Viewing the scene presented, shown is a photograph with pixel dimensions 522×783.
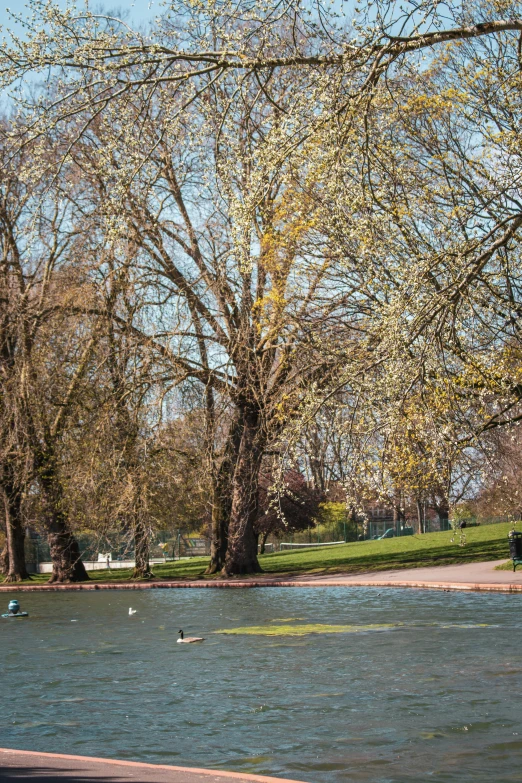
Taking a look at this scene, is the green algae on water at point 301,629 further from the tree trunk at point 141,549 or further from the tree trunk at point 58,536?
the tree trunk at point 58,536

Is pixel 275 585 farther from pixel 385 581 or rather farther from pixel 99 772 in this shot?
pixel 99 772

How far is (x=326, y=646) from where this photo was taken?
588 inches

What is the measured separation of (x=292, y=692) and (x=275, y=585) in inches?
686

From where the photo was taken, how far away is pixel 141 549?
31875 mm

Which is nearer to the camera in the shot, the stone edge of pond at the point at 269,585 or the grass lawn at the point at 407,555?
the stone edge of pond at the point at 269,585

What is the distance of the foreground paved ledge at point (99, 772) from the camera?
6.55 metres

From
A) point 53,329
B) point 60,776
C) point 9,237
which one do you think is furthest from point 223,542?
point 60,776

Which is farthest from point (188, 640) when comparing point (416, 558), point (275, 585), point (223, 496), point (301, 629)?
point (416, 558)

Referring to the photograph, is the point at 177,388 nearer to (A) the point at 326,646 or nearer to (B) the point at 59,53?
(A) the point at 326,646

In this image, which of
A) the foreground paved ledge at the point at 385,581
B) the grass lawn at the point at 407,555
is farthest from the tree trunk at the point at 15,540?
the foreground paved ledge at the point at 385,581

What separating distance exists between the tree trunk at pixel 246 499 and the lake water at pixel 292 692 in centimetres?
1062

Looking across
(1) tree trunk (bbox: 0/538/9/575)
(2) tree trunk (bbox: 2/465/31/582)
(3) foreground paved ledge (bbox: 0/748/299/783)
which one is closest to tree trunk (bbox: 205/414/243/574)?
(2) tree trunk (bbox: 2/465/31/582)

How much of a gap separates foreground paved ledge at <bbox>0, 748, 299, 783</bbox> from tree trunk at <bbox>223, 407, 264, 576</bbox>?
21.5 meters

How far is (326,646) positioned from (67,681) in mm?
3959
